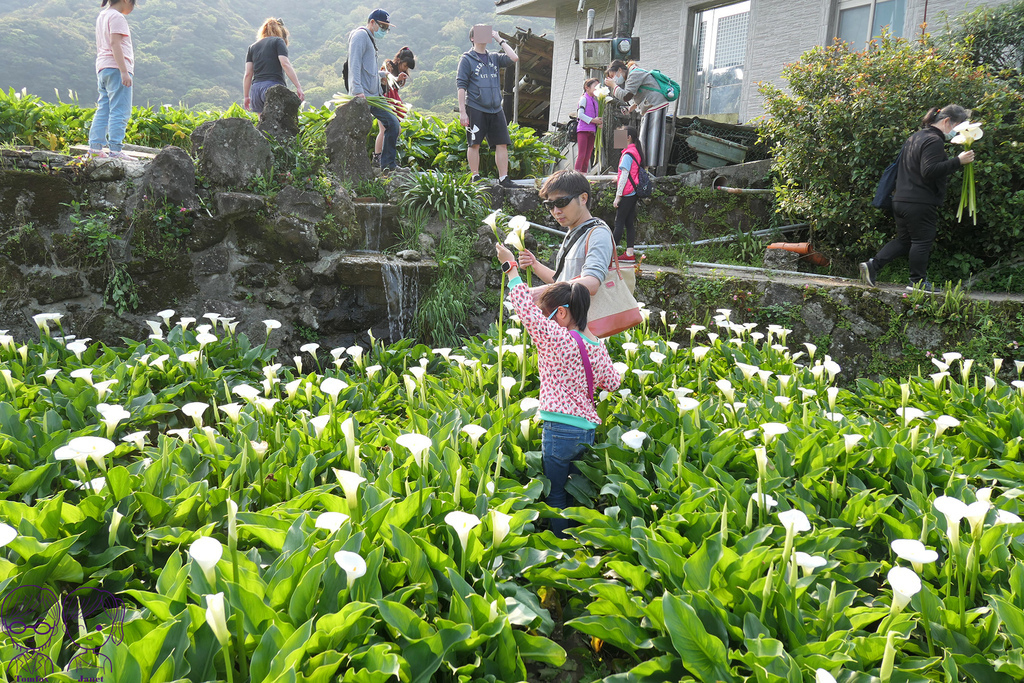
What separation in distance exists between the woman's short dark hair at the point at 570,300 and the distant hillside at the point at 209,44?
19772 millimetres

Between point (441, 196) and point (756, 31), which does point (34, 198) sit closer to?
point (441, 196)

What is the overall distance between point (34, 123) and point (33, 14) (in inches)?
1001

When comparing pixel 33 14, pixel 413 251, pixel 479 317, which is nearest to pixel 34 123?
pixel 413 251

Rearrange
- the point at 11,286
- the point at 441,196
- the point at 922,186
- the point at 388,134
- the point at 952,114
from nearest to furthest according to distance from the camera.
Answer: the point at 11,286, the point at 952,114, the point at 922,186, the point at 441,196, the point at 388,134

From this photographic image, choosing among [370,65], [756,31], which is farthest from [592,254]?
[756,31]

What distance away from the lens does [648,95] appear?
10180 millimetres

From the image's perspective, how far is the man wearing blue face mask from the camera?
7.53m

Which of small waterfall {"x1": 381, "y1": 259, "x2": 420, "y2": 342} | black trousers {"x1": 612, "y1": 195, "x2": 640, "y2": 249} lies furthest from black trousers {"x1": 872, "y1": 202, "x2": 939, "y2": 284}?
small waterfall {"x1": 381, "y1": 259, "x2": 420, "y2": 342}

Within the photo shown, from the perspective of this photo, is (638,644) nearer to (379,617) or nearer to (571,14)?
(379,617)

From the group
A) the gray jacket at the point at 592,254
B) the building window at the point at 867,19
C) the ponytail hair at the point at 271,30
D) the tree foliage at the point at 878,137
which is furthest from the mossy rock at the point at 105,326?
the building window at the point at 867,19

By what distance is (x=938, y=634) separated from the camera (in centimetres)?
189

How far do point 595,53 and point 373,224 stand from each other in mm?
5637

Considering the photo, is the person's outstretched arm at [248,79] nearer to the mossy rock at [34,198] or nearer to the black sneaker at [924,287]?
the mossy rock at [34,198]

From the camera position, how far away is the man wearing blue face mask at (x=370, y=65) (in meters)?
7.53
